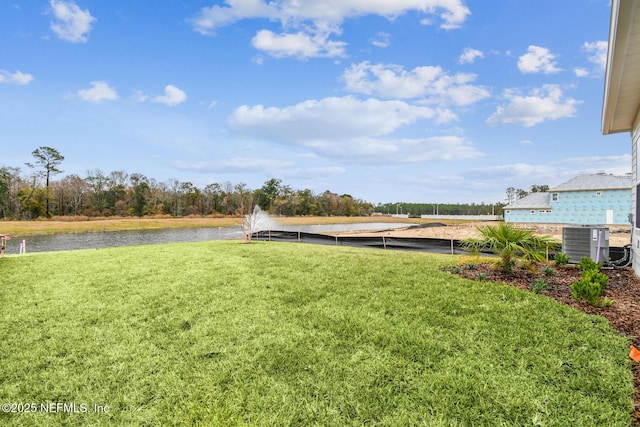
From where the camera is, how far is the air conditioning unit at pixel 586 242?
562cm

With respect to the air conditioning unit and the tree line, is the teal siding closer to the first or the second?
the air conditioning unit

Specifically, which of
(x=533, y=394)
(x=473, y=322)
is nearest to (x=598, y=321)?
(x=473, y=322)

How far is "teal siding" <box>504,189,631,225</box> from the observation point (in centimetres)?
2154

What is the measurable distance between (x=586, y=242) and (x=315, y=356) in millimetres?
6095

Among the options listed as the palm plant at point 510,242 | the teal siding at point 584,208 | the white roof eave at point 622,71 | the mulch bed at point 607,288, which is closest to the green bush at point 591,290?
the mulch bed at point 607,288

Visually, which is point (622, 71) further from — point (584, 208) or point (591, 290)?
point (584, 208)

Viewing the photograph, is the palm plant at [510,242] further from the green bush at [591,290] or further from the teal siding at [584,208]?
the teal siding at [584,208]

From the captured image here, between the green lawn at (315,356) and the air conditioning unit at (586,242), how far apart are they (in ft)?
9.95

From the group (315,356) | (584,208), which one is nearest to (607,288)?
(315,356)

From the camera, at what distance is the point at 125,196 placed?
4969 centimetres

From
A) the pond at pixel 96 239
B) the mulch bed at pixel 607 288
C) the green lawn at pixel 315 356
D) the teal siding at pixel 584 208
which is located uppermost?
the teal siding at pixel 584 208

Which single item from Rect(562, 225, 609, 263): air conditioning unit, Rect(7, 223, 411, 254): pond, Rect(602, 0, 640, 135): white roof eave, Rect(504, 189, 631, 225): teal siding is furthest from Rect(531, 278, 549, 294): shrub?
Rect(504, 189, 631, 225): teal siding

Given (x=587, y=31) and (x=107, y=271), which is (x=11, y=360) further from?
(x=587, y=31)

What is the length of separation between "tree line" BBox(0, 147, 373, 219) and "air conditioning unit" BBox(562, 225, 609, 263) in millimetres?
29705
